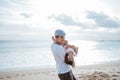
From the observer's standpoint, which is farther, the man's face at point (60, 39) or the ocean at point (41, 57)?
the ocean at point (41, 57)

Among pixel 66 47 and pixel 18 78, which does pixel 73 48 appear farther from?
pixel 18 78

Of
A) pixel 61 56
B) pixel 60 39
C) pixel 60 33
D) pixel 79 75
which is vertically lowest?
pixel 79 75

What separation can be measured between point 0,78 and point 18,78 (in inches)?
45.3

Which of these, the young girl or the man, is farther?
the man

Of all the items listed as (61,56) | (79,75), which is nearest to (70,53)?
(61,56)

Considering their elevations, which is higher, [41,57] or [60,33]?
[60,33]

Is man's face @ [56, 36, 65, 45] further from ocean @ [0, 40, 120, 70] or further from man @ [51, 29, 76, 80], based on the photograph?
ocean @ [0, 40, 120, 70]

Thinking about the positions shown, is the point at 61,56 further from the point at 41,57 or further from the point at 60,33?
the point at 41,57

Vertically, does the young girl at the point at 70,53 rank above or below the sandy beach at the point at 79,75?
above

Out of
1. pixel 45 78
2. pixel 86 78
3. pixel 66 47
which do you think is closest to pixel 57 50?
pixel 66 47

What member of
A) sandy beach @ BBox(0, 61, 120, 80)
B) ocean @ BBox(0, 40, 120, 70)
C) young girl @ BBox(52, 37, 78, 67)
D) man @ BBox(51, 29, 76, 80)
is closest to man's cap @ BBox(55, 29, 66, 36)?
man @ BBox(51, 29, 76, 80)

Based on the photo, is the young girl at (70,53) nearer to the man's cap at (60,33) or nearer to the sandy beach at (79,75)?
the man's cap at (60,33)

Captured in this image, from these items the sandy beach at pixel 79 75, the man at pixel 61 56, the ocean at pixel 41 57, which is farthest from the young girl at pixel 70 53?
the ocean at pixel 41 57

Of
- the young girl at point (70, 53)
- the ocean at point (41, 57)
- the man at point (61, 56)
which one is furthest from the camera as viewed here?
the ocean at point (41, 57)
